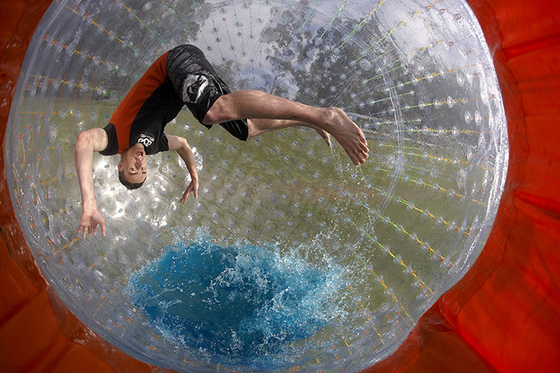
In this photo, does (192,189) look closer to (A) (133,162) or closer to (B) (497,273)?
(A) (133,162)

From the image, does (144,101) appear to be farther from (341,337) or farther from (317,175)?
(341,337)

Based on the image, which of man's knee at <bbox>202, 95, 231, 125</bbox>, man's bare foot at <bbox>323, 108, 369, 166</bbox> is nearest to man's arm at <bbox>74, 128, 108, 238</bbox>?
man's knee at <bbox>202, 95, 231, 125</bbox>

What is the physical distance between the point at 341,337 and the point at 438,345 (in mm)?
390

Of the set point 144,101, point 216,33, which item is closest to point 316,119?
point 144,101

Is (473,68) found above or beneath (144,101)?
above

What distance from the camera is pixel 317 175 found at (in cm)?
179

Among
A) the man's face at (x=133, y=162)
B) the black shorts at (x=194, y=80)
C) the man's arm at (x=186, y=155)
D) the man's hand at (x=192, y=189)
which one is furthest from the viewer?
the man's hand at (x=192, y=189)

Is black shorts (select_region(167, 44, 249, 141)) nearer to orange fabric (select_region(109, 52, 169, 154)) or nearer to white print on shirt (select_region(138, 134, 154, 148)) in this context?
orange fabric (select_region(109, 52, 169, 154))

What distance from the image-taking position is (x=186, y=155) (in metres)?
1.63

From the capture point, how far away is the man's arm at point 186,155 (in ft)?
5.11

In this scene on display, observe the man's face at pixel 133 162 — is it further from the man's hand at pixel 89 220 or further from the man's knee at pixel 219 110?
the man's knee at pixel 219 110

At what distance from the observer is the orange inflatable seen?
112cm

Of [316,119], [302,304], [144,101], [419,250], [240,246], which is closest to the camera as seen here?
[316,119]

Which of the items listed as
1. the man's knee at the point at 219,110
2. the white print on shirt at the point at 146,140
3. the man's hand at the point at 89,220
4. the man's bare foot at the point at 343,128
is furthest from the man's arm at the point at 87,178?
the man's bare foot at the point at 343,128
